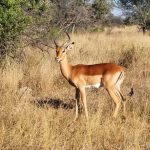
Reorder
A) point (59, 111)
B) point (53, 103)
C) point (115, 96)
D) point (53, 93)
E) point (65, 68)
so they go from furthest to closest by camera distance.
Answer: point (53, 93) → point (53, 103) → point (65, 68) → point (115, 96) → point (59, 111)

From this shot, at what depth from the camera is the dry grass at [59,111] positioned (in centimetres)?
577

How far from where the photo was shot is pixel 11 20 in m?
9.63

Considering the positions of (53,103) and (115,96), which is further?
(53,103)

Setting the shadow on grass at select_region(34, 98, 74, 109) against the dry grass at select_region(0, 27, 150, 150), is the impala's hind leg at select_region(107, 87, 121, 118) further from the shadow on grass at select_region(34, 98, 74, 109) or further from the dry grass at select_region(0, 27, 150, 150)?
the shadow on grass at select_region(34, 98, 74, 109)

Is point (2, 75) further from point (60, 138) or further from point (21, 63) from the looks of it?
point (60, 138)

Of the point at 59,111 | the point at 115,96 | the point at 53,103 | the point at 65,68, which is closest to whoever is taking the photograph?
the point at 59,111

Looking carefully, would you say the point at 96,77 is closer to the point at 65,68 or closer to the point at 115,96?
the point at 115,96

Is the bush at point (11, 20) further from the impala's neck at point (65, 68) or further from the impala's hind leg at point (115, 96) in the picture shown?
the impala's hind leg at point (115, 96)

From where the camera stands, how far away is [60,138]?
19.5ft

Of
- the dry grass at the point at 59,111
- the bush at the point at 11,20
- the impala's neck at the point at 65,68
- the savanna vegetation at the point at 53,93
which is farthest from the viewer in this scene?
the bush at the point at 11,20

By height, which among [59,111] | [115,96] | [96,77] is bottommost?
[59,111]

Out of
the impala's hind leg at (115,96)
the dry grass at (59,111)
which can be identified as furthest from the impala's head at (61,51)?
the impala's hind leg at (115,96)

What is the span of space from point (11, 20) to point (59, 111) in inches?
126

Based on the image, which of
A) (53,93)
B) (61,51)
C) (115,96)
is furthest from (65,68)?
(53,93)
